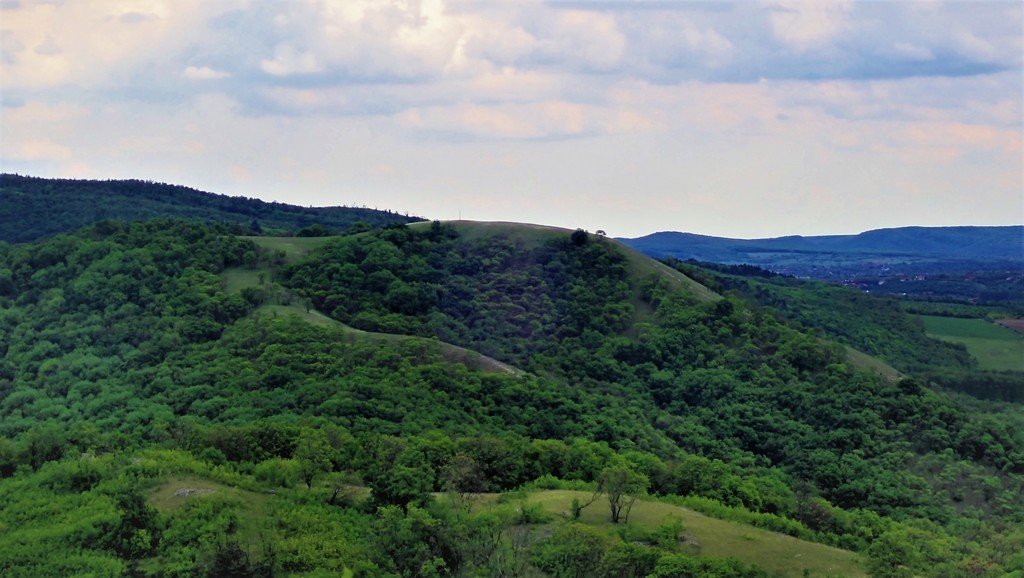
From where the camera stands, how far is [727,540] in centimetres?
5162

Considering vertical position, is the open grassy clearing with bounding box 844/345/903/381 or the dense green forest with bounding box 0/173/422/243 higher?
the dense green forest with bounding box 0/173/422/243

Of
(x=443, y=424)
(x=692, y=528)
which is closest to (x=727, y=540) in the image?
(x=692, y=528)

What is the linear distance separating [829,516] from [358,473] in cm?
2758

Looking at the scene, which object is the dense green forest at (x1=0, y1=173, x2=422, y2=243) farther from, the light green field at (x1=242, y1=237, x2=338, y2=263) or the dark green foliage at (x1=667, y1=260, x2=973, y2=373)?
the dark green foliage at (x1=667, y1=260, x2=973, y2=373)

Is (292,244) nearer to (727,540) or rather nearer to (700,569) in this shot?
(727,540)

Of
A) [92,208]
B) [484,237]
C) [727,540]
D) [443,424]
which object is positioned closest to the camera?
[727,540]

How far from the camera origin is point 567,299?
101 m

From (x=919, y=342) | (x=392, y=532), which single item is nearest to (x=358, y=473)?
(x=392, y=532)

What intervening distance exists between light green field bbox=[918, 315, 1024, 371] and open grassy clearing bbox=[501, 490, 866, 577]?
8735 centimetres

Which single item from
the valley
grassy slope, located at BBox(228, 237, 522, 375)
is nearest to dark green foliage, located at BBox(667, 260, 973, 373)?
the valley

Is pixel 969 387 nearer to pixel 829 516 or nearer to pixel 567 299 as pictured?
pixel 567 299

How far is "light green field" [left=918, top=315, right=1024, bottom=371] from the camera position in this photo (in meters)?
135

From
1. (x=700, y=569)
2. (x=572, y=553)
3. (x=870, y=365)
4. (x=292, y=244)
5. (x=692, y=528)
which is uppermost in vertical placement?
(x=292, y=244)

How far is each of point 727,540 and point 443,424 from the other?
24887mm
